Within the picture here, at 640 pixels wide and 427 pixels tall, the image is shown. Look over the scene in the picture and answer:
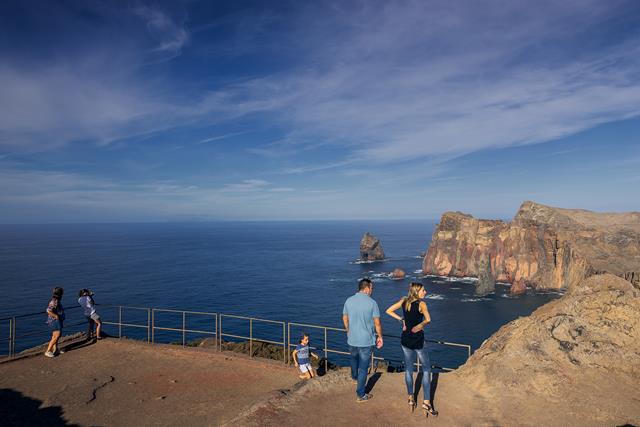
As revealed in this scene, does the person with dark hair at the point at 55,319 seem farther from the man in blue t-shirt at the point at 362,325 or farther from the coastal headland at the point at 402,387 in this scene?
the man in blue t-shirt at the point at 362,325

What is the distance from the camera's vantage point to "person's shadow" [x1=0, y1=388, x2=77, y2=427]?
8034 mm

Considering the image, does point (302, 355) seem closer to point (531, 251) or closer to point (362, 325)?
point (362, 325)

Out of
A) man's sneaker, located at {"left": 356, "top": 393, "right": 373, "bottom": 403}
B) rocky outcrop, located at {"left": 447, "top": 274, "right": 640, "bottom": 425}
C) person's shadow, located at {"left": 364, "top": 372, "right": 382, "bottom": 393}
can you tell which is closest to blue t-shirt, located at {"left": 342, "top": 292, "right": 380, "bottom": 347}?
man's sneaker, located at {"left": 356, "top": 393, "right": 373, "bottom": 403}

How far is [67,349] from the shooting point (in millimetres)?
12562

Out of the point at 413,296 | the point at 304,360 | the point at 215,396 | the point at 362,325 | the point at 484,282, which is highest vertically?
the point at 413,296

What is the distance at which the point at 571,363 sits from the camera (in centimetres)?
835

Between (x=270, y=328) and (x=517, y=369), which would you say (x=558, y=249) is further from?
(x=517, y=369)

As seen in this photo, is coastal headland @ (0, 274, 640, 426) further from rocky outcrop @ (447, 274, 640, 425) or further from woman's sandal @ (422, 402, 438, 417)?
woman's sandal @ (422, 402, 438, 417)

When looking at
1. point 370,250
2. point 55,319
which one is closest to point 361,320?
point 55,319

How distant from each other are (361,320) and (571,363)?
4.74 m

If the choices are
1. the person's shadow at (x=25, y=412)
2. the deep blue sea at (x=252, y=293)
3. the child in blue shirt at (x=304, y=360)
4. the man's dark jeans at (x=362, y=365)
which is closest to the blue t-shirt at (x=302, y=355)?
the child in blue shirt at (x=304, y=360)

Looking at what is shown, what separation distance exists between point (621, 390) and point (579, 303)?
7.49 ft

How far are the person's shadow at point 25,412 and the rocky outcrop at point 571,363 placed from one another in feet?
27.9

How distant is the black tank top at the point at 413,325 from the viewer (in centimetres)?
705
